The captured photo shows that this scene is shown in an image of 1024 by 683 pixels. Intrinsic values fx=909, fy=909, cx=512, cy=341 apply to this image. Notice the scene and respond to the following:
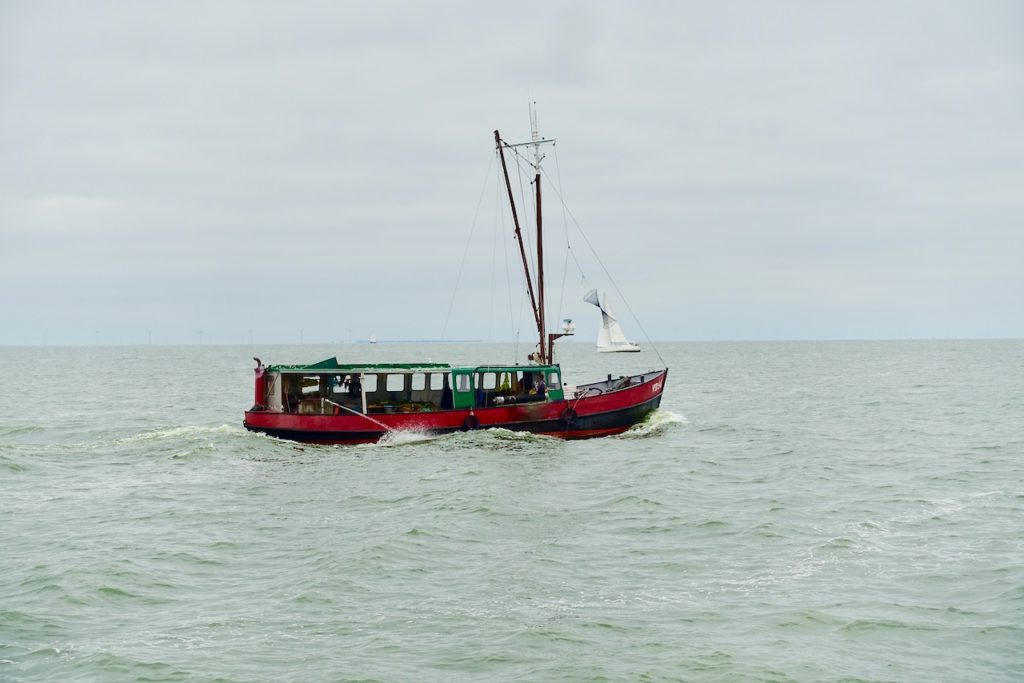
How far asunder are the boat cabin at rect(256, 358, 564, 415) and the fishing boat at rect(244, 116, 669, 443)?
4 cm

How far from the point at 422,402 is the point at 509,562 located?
2043 centimetres

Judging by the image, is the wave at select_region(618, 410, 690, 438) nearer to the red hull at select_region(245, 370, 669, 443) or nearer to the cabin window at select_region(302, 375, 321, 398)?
the red hull at select_region(245, 370, 669, 443)

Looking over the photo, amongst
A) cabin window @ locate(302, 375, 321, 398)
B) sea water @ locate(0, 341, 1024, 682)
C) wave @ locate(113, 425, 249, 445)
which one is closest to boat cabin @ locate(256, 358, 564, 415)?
cabin window @ locate(302, 375, 321, 398)

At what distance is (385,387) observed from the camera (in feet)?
124

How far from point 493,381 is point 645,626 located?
24500 mm

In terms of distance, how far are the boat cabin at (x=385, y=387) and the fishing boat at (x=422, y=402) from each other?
4 centimetres

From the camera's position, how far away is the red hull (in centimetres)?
3644

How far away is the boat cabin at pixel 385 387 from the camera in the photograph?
37.4 m

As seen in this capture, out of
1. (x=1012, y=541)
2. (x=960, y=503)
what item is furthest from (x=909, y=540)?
(x=960, y=503)

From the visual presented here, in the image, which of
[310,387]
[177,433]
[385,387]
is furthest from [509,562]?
[177,433]

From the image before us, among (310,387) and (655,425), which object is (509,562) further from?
(655,425)

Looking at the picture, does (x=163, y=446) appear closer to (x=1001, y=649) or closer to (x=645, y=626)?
(x=645, y=626)

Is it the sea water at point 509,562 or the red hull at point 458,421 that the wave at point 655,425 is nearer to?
the red hull at point 458,421

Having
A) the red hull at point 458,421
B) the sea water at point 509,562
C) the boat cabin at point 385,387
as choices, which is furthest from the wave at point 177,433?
the red hull at point 458,421
